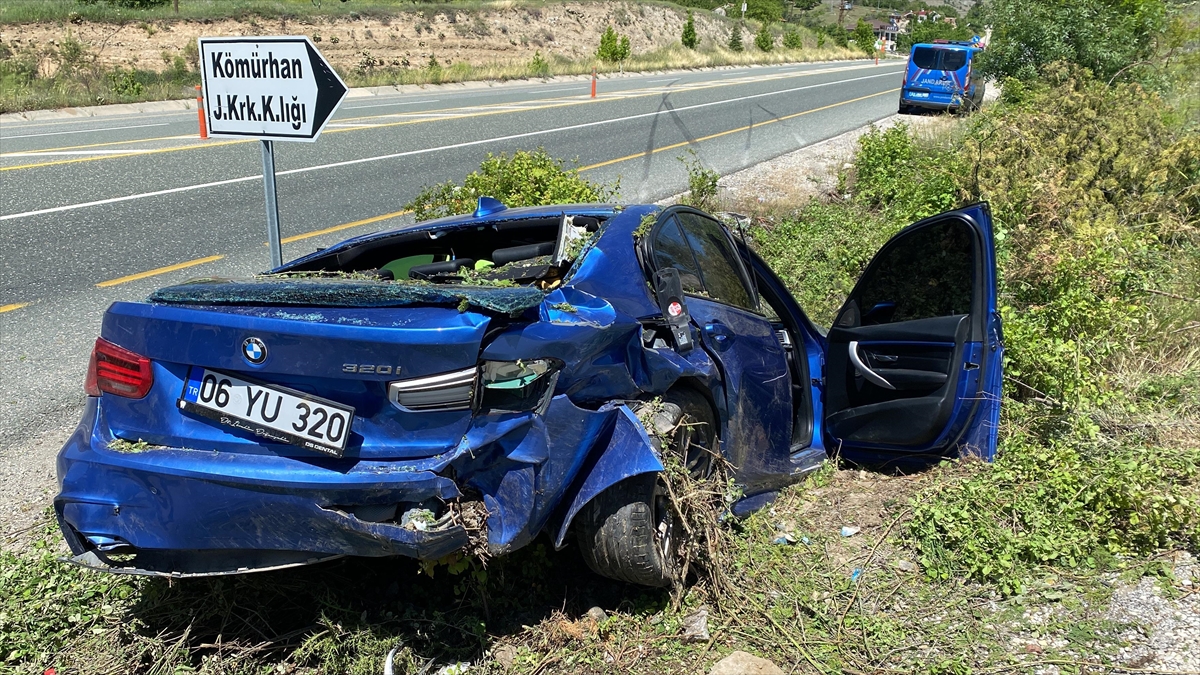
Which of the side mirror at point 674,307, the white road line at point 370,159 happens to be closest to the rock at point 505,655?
the side mirror at point 674,307

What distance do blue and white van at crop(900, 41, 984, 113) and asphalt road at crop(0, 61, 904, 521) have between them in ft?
7.70

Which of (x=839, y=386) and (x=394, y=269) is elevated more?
(x=394, y=269)

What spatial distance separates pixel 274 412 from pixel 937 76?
23284mm

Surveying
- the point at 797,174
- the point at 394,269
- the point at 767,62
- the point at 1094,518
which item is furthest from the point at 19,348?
the point at 767,62

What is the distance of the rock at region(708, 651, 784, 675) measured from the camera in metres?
2.90

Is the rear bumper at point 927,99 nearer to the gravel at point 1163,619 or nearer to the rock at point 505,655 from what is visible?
the gravel at point 1163,619

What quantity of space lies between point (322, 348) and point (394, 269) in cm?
169

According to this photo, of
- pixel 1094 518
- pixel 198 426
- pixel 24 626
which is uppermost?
pixel 198 426

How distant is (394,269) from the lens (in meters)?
4.23

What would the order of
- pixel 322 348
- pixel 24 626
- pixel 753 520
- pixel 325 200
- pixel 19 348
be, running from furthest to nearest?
pixel 325 200
pixel 19 348
pixel 753 520
pixel 24 626
pixel 322 348

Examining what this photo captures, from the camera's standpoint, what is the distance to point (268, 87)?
4.37 m

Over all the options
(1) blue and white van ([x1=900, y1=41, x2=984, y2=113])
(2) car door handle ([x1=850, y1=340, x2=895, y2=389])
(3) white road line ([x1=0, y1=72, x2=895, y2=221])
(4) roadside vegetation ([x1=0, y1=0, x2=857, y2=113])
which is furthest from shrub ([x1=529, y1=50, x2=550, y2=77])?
(2) car door handle ([x1=850, y1=340, x2=895, y2=389])

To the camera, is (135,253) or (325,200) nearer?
(135,253)

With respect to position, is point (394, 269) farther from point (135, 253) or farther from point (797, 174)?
point (797, 174)
